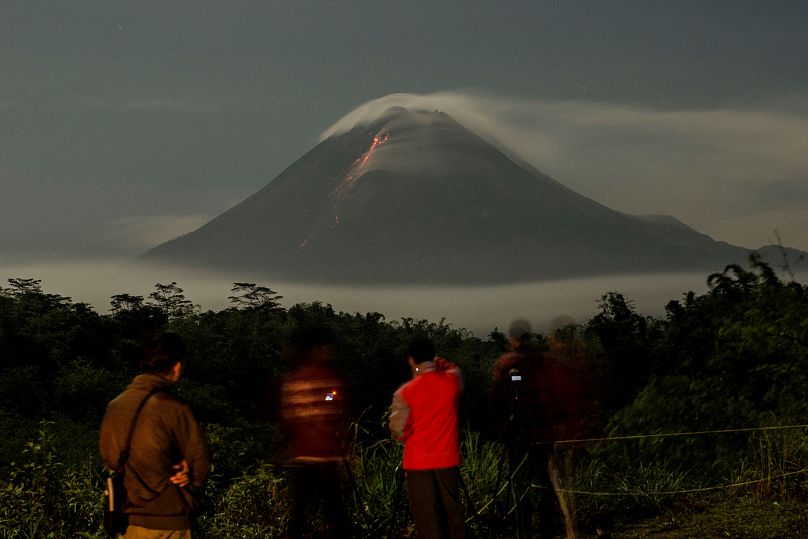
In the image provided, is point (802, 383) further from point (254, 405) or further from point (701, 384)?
point (254, 405)

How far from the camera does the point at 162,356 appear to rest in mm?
4750

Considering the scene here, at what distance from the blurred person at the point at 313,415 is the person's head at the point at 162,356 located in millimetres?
2194

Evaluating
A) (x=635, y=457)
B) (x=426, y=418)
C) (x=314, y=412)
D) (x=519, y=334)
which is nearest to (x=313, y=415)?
(x=314, y=412)

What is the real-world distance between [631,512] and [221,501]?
369cm

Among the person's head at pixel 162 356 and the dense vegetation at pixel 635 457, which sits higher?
the person's head at pixel 162 356

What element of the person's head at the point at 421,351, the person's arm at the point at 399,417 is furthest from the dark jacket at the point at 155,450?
the person's head at the point at 421,351

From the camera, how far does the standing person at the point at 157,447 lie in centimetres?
469

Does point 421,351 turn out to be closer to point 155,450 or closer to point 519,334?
point 519,334

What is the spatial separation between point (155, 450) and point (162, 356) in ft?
1.28

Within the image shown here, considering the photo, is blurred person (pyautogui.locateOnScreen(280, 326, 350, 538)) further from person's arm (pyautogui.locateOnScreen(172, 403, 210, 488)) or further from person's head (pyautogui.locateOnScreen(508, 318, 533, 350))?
person's arm (pyautogui.locateOnScreen(172, 403, 210, 488))

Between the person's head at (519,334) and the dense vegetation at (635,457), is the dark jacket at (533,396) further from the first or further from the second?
the dense vegetation at (635,457)

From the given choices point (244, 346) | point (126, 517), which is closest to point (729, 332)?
point (126, 517)

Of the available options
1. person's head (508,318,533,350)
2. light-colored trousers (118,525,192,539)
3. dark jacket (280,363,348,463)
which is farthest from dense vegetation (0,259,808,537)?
light-colored trousers (118,525,192,539)

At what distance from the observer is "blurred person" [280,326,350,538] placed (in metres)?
6.94
